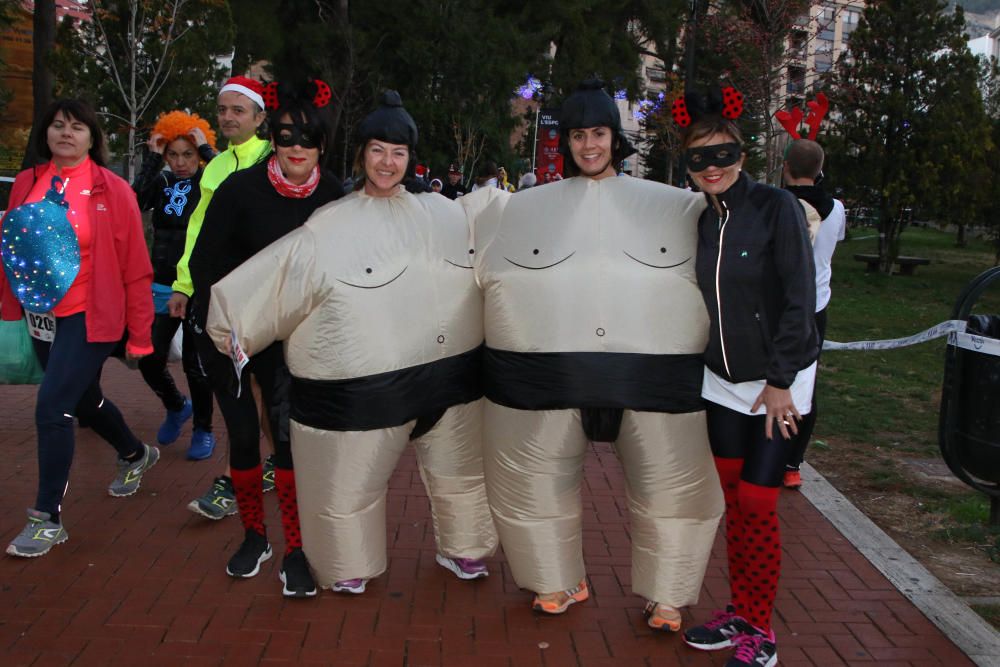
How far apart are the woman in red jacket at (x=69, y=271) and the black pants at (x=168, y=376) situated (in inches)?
27.8

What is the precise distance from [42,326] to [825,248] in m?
3.56

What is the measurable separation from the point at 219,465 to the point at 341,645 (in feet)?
7.11

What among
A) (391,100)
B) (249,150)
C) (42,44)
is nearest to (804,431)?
(391,100)

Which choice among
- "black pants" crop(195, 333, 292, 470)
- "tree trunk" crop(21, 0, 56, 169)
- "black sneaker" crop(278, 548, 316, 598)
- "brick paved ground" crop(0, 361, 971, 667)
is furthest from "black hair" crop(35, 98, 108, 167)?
"tree trunk" crop(21, 0, 56, 169)

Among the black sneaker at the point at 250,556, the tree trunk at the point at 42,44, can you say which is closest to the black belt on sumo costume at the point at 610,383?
the black sneaker at the point at 250,556

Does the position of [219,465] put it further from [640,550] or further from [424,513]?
[640,550]

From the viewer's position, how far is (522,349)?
10.6 feet

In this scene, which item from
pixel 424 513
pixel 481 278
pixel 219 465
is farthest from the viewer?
pixel 219 465

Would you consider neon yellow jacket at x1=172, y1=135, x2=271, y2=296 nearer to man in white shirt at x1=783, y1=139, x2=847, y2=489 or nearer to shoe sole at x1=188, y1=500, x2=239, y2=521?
shoe sole at x1=188, y1=500, x2=239, y2=521

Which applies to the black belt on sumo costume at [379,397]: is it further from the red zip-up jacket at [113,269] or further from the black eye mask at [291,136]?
the red zip-up jacket at [113,269]

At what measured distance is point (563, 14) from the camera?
26.5 metres

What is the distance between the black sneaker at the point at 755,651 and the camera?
3.06 meters

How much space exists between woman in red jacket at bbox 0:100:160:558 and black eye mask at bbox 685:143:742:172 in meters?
2.36

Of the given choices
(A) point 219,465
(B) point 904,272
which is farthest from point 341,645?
(B) point 904,272
